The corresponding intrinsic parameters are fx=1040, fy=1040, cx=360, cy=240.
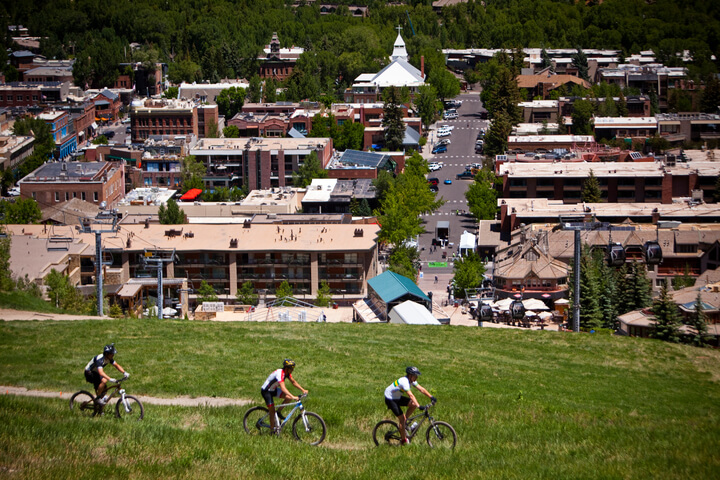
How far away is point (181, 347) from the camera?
26.5 m

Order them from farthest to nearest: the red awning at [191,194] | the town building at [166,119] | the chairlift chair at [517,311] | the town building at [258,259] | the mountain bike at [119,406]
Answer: the town building at [166,119]
the red awning at [191,194]
the town building at [258,259]
the chairlift chair at [517,311]
the mountain bike at [119,406]

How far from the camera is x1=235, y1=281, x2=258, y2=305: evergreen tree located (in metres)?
58.2

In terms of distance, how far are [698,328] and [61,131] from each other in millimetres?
80795

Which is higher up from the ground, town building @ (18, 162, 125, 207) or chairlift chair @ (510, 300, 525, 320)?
town building @ (18, 162, 125, 207)

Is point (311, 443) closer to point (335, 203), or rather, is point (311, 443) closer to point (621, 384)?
point (621, 384)

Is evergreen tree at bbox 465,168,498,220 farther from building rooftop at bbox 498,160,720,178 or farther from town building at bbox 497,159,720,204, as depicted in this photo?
building rooftop at bbox 498,160,720,178

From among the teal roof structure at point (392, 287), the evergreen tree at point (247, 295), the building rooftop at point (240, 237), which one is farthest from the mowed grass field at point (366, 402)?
the building rooftop at point (240, 237)

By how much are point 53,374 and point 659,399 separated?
1431 cm

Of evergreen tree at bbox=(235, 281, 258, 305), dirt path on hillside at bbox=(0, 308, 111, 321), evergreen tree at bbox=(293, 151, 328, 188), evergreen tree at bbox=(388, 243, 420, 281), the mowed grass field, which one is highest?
the mowed grass field

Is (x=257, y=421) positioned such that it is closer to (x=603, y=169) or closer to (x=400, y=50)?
(x=603, y=169)

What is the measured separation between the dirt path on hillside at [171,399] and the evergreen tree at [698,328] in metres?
25.7

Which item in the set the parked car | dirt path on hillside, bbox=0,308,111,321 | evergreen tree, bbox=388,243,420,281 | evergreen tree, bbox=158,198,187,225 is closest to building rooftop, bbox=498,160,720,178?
evergreen tree, bbox=388,243,420,281

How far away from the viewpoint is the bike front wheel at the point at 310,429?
1738 centimetres

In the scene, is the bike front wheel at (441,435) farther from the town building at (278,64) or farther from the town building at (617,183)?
the town building at (278,64)
